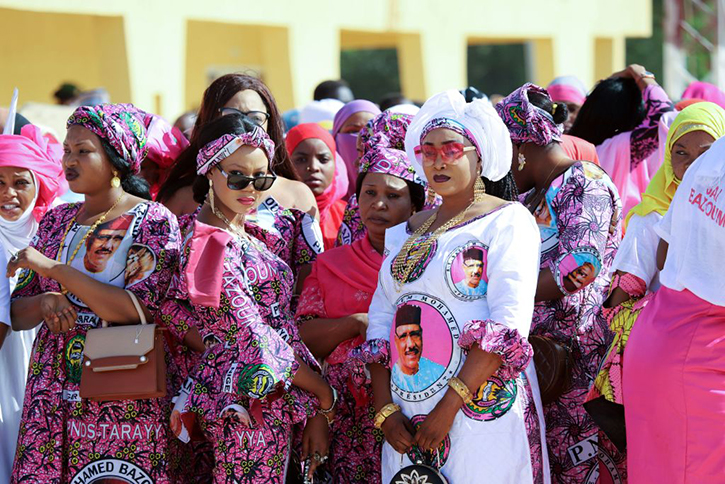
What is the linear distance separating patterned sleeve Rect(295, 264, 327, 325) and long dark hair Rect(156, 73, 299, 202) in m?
0.81

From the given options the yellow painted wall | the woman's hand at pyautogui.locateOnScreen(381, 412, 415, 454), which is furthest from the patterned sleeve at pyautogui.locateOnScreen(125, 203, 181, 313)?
the yellow painted wall

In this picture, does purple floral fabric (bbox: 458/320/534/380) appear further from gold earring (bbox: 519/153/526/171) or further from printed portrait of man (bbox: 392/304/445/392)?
gold earring (bbox: 519/153/526/171)

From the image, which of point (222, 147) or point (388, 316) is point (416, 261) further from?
point (222, 147)

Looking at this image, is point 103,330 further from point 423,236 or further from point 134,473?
point 423,236

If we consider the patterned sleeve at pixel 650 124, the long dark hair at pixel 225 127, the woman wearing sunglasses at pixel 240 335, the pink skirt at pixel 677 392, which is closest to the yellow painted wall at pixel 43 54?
the patterned sleeve at pixel 650 124

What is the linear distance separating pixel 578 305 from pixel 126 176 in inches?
81.7

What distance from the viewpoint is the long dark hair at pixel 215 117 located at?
17.2ft

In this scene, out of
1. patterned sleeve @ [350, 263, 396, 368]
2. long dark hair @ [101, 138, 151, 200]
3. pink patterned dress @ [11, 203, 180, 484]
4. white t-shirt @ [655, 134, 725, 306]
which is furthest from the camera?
long dark hair @ [101, 138, 151, 200]

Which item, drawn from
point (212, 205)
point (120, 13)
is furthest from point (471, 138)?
point (120, 13)

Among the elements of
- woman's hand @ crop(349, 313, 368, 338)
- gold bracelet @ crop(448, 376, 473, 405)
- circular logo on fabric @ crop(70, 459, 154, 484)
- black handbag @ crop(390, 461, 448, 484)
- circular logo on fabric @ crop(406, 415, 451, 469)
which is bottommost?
circular logo on fabric @ crop(70, 459, 154, 484)

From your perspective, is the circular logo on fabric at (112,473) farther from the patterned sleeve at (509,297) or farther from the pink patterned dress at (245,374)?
the patterned sleeve at (509,297)

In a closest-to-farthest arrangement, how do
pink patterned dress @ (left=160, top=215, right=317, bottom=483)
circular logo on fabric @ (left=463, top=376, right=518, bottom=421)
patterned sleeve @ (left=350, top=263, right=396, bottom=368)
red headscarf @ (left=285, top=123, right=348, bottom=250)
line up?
circular logo on fabric @ (left=463, top=376, right=518, bottom=421)
patterned sleeve @ (left=350, top=263, right=396, bottom=368)
pink patterned dress @ (left=160, top=215, right=317, bottom=483)
red headscarf @ (left=285, top=123, right=348, bottom=250)

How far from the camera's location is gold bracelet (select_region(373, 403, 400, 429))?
12.9 ft

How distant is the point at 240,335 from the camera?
422 centimetres
